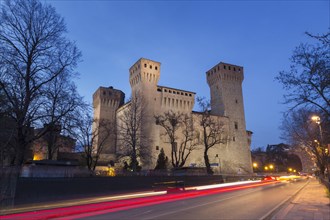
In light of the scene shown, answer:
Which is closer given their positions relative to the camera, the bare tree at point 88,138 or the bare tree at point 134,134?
the bare tree at point 88,138

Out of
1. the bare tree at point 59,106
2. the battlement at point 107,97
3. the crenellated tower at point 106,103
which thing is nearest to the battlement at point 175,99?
the battlement at point 107,97

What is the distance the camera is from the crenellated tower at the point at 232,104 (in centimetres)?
7988

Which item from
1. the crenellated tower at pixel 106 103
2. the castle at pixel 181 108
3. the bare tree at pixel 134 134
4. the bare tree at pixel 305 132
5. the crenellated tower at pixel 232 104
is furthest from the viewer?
the crenellated tower at pixel 232 104

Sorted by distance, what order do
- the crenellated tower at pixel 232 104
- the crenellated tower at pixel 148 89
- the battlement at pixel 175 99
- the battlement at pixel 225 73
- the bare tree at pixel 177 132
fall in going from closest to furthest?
1. the bare tree at pixel 177 132
2. the crenellated tower at pixel 148 89
3. the battlement at pixel 175 99
4. the crenellated tower at pixel 232 104
5. the battlement at pixel 225 73

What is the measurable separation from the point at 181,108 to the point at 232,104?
18.2 m

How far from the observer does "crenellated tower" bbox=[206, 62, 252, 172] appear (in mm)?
79875

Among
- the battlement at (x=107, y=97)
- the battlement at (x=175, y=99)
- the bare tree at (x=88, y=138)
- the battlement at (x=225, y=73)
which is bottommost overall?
the bare tree at (x=88, y=138)

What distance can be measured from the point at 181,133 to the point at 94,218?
2377 inches

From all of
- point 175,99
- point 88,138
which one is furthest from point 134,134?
point 175,99

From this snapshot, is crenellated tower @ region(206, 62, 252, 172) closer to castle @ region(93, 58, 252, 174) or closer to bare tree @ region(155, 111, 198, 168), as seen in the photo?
castle @ region(93, 58, 252, 174)

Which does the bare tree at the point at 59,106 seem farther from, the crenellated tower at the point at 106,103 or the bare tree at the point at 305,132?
the crenellated tower at the point at 106,103

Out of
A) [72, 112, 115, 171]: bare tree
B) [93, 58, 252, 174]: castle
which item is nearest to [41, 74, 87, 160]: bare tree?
[72, 112, 115, 171]: bare tree

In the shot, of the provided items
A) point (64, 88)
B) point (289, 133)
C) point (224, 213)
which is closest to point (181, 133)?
point (289, 133)

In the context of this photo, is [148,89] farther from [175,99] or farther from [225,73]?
[225,73]
